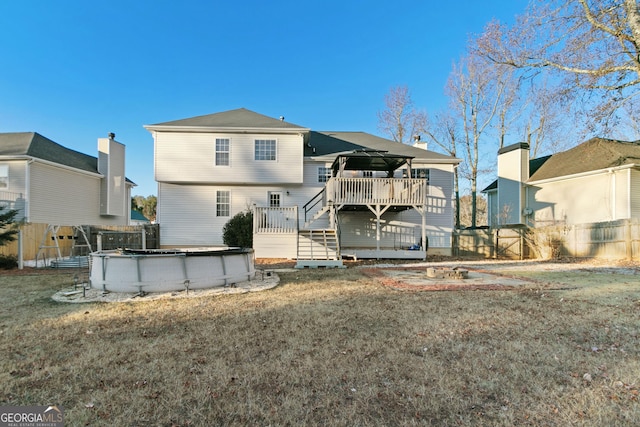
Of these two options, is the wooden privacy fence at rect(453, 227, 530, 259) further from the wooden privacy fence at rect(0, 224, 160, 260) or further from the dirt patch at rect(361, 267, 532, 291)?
the wooden privacy fence at rect(0, 224, 160, 260)

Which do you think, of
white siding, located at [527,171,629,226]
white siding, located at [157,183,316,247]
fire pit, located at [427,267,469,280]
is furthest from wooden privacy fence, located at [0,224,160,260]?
white siding, located at [527,171,629,226]

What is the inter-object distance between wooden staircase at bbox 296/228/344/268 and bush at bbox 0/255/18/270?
11.0 meters

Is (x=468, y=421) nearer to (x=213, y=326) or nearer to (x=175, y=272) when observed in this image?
(x=213, y=326)

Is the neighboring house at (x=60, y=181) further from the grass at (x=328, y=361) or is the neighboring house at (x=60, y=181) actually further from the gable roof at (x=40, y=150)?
the grass at (x=328, y=361)

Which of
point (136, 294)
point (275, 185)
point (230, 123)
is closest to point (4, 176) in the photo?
point (230, 123)

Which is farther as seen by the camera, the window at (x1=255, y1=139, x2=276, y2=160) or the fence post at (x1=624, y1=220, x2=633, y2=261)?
the window at (x1=255, y1=139, x2=276, y2=160)

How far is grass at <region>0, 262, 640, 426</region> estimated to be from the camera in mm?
2510

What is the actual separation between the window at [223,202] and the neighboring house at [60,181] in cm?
852

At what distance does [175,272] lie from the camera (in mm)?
7301

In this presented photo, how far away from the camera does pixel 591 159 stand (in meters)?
17.2

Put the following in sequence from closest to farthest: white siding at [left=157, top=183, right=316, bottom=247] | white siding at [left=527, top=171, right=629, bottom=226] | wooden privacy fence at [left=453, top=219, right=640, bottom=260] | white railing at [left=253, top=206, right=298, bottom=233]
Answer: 1. wooden privacy fence at [left=453, top=219, right=640, bottom=260]
2. white railing at [left=253, top=206, right=298, bottom=233]
3. white siding at [left=527, top=171, right=629, bottom=226]
4. white siding at [left=157, top=183, right=316, bottom=247]

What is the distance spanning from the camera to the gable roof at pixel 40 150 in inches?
634

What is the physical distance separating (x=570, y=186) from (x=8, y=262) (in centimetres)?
2686

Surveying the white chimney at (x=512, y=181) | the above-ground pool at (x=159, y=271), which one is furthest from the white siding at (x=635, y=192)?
the above-ground pool at (x=159, y=271)
